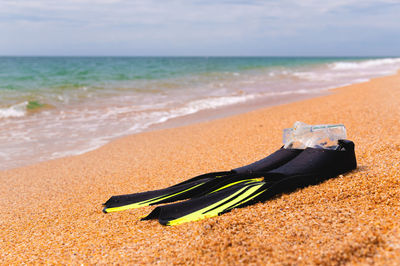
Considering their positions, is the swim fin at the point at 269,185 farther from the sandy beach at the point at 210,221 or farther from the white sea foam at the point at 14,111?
the white sea foam at the point at 14,111

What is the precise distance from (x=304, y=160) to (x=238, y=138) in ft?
9.61

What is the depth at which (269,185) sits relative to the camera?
9.34 feet

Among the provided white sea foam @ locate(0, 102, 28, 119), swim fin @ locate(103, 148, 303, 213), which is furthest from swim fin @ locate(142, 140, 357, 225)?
white sea foam @ locate(0, 102, 28, 119)

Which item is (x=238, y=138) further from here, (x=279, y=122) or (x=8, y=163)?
(x=8, y=163)

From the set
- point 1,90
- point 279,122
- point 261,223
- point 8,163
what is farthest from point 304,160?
Answer: point 1,90

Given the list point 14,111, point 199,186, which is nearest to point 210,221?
point 199,186

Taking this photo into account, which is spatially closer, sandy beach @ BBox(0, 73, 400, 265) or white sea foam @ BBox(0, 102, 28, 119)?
sandy beach @ BBox(0, 73, 400, 265)

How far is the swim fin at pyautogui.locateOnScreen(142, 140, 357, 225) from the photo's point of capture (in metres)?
2.67

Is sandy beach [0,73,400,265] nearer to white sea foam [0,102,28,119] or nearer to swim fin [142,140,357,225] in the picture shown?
swim fin [142,140,357,225]

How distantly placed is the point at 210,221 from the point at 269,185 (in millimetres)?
652

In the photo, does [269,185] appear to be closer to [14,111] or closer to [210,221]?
[210,221]

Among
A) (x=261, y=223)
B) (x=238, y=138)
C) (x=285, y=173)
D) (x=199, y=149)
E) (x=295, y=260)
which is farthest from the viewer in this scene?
(x=238, y=138)

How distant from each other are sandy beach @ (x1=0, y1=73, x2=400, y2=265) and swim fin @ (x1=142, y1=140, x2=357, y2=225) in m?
0.08

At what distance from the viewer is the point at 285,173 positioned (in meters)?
2.95
